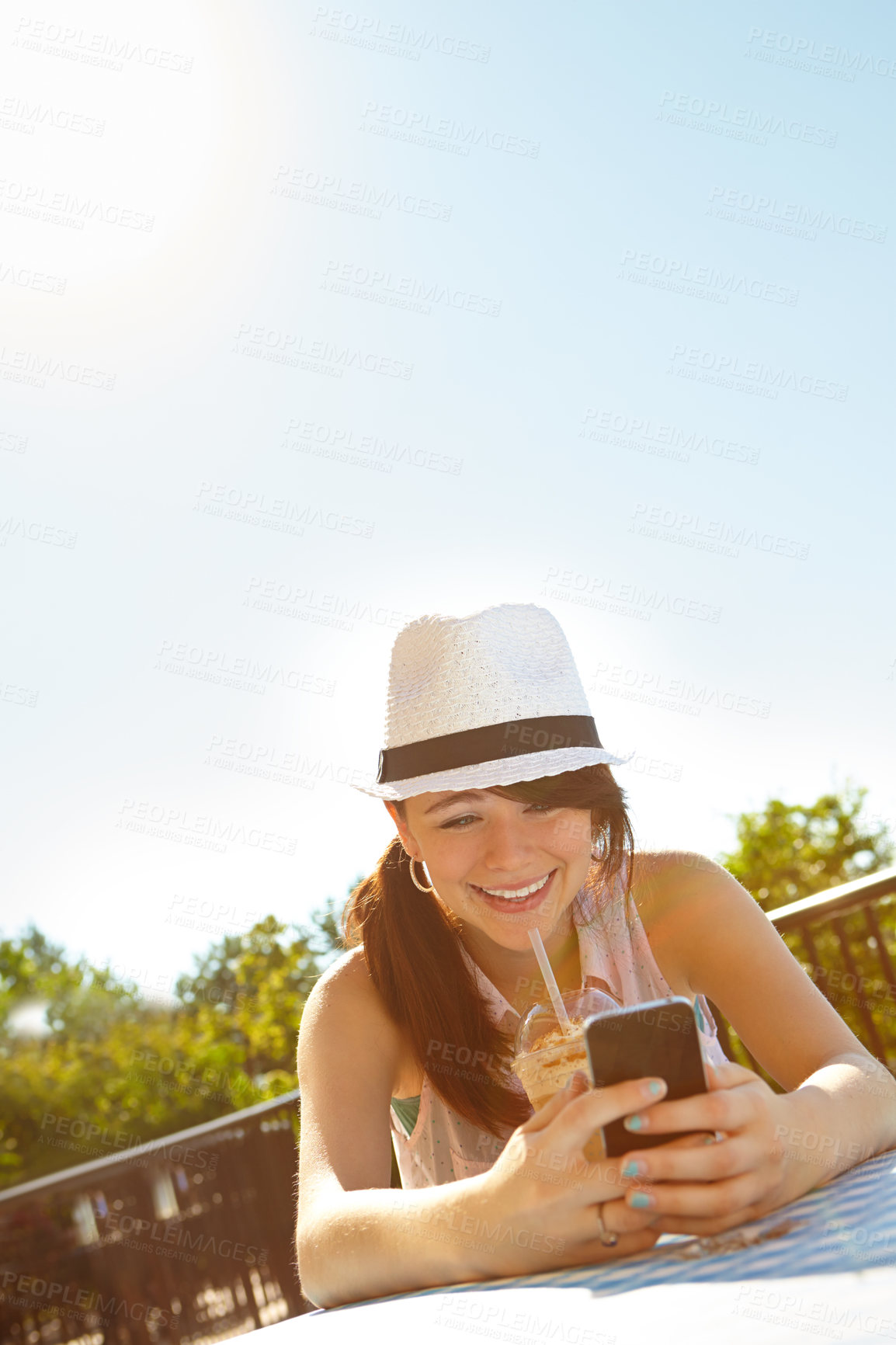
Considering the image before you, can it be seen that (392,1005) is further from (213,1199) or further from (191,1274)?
(191,1274)

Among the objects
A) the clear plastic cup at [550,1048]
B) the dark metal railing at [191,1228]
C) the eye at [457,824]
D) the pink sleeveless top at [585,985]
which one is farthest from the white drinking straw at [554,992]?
the dark metal railing at [191,1228]

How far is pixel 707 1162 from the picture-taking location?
3.10 ft


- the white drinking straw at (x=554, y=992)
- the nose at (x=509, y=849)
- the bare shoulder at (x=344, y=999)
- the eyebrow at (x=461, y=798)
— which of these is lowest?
the white drinking straw at (x=554, y=992)

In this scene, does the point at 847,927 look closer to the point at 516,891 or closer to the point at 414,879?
the point at 414,879

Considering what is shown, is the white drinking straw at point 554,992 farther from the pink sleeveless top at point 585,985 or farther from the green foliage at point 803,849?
the green foliage at point 803,849

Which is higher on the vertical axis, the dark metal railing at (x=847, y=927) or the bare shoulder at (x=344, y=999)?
the bare shoulder at (x=344, y=999)

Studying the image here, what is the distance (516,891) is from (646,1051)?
65 centimetres

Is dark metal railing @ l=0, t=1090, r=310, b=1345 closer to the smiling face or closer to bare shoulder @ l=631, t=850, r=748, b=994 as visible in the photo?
bare shoulder @ l=631, t=850, r=748, b=994

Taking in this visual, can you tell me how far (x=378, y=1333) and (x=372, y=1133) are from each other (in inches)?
23.4

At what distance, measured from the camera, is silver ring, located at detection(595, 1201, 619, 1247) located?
3.22ft

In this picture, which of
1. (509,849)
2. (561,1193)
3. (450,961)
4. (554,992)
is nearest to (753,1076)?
(561,1193)

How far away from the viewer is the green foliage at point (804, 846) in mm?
7477

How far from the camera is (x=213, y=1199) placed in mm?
4734

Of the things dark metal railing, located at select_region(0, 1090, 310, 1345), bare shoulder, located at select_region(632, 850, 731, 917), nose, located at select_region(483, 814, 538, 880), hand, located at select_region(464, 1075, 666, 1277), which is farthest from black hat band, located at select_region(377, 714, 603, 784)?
dark metal railing, located at select_region(0, 1090, 310, 1345)
